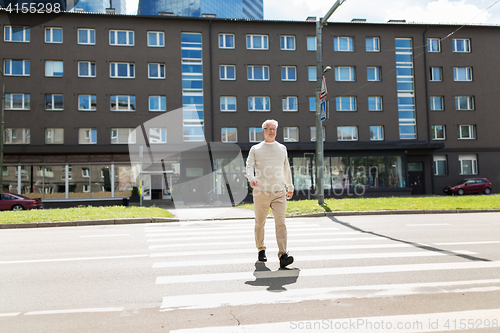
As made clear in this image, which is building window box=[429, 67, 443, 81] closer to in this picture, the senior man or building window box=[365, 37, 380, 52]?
building window box=[365, 37, 380, 52]

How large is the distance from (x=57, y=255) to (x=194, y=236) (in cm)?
293

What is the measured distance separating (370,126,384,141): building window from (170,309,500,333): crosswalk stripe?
98.0 feet

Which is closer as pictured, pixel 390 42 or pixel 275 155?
pixel 275 155

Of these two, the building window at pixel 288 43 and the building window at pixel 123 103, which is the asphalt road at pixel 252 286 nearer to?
the building window at pixel 123 103

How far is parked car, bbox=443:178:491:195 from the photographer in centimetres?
3014

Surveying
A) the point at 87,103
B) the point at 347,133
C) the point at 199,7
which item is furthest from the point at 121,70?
the point at 199,7

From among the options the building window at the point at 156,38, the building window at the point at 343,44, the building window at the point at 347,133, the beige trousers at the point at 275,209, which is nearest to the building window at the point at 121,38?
the building window at the point at 156,38

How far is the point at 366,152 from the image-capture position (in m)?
30.6

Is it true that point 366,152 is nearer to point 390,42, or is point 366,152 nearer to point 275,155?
point 390,42

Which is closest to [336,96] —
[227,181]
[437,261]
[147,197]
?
[227,181]

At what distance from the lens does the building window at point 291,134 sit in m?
30.7

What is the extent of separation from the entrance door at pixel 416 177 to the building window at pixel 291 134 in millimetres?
10994

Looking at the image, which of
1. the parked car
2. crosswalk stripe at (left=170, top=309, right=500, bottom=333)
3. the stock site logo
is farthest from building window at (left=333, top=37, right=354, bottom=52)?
crosswalk stripe at (left=170, top=309, right=500, bottom=333)

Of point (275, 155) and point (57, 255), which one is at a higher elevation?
point (275, 155)
